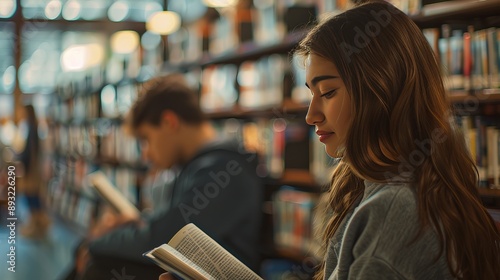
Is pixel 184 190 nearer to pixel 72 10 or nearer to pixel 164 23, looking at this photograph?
pixel 164 23

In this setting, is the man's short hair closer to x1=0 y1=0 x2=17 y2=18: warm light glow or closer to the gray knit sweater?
the gray knit sweater

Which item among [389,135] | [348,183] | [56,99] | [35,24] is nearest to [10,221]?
[348,183]

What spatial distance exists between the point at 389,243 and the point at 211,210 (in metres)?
1.42

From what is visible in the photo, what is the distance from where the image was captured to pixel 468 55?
2.13 m

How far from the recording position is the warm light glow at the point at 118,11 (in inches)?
322

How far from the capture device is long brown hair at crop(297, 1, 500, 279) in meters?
1.22

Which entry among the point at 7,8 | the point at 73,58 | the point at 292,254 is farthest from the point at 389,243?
the point at 73,58

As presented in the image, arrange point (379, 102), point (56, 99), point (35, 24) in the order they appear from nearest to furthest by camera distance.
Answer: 1. point (379, 102)
2. point (35, 24)
3. point (56, 99)

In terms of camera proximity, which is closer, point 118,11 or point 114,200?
point 114,200

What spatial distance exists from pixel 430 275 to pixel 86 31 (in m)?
8.96

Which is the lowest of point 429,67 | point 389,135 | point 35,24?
point 389,135

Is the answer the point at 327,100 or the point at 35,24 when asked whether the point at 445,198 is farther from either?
the point at 35,24

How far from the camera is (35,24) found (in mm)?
7035

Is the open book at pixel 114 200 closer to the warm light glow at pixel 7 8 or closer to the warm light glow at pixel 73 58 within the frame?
the warm light glow at pixel 7 8
